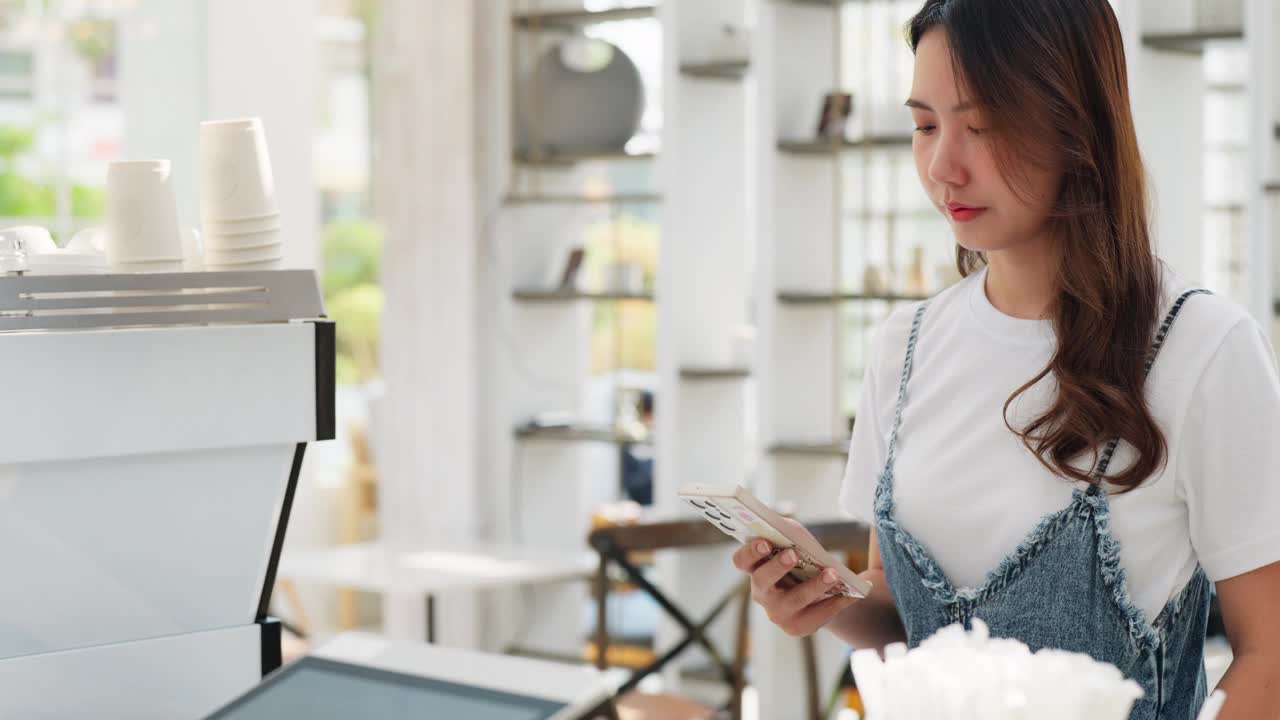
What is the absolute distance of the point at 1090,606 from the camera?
1.30 metres

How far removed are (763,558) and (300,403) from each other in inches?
20.1

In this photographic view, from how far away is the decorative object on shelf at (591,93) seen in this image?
4.39 m

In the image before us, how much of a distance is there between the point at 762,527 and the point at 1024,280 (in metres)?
0.37

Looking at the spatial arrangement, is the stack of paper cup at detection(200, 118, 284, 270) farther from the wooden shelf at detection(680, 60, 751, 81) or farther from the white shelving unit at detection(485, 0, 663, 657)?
the white shelving unit at detection(485, 0, 663, 657)

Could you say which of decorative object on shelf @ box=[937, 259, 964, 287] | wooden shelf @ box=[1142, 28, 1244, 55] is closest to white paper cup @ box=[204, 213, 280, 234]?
decorative object on shelf @ box=[937, 259, 964, 287]

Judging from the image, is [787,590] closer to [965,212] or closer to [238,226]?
[965,212]

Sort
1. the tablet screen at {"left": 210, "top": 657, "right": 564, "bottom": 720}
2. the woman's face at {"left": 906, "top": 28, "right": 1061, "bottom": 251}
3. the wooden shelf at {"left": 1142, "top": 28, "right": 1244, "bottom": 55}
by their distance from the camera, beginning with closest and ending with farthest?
the tablet screen at {"left": 210, "top": 657, "right": 564, "bottom": 720}, the woman's face at {"left": 906, "top": 28, "right": 1061, "bottom": 251}, the wooden shelf at {"left": 1142, "top": 28, "right": 1244, "bottom": 55}

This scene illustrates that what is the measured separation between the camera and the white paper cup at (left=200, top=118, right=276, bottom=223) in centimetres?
155

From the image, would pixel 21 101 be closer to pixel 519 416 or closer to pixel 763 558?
pixel 519 416

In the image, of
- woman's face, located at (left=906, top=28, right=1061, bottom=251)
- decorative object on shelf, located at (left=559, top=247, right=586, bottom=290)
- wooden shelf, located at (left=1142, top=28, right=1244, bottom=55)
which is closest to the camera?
woman's face, located at (left=906, top=28, right=1061, bottom=251)

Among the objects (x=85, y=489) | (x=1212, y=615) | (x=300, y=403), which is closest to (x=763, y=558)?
(x=300, y=403)

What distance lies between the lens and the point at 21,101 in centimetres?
463

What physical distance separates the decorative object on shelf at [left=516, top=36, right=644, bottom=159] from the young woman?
10.0 ft

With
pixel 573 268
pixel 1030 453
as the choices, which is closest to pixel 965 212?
pixel 1030 453
